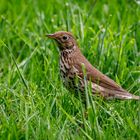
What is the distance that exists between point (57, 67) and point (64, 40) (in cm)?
44

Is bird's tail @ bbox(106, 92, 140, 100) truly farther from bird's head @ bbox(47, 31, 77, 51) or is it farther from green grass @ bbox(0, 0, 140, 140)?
bird's head @ bbox(47, 31, 77, 51)

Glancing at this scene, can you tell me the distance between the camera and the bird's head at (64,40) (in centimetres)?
665

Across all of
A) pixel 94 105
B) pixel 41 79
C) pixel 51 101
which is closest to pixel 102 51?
pixel 41 79

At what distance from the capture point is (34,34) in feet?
26.0

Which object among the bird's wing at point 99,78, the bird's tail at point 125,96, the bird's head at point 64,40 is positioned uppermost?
the bird's head at point 64,40

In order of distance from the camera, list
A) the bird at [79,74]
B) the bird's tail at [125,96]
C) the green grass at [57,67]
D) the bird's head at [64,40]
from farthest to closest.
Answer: the bird's head at [64,40], the bird at [79,74], the bird's tail at [125,96], the green grass at [57,67]

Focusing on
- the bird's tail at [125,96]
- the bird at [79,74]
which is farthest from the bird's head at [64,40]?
the bird's tail at [125,96]

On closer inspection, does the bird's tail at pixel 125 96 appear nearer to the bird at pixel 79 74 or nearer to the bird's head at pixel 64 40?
the bird at pixel 79 74

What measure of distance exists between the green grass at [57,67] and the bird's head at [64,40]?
276 millimetres

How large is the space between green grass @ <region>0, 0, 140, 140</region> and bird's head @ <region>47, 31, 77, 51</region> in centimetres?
28

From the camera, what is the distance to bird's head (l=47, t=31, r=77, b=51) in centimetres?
665

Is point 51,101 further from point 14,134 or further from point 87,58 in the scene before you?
point 87,58

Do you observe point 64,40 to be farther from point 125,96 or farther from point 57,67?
point 125,96

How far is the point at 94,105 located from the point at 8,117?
68 centimetres
